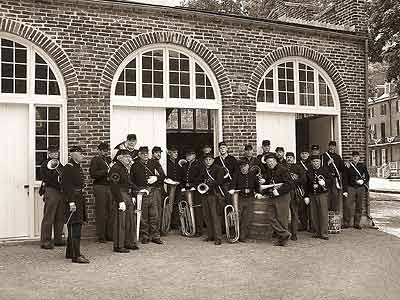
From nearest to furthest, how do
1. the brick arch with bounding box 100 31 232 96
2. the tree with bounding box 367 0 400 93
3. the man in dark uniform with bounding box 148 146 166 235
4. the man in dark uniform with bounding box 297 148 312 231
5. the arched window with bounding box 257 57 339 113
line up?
the man in dark uniform with bounding box 148 146 166 235, the brick arch with bounding box 100 31 232 96, the man in dark uniform with bounding box 297 148 312 231, the arched window with bounding box 257 57 339 113, the tree with bounding box 367 0 400 93

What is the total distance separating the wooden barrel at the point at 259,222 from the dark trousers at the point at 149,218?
6.27 feet

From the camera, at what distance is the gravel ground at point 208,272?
6156mm

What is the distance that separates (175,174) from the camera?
10.3 meters

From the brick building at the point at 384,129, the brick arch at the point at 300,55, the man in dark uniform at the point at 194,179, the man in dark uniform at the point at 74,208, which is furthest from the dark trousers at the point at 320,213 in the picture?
the brick building at the point at 384,129

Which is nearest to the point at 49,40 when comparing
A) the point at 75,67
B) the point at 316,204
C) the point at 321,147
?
the point at 75,67

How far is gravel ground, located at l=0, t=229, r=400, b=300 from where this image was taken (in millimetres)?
6156

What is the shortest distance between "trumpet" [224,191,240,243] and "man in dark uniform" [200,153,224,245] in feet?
0.59

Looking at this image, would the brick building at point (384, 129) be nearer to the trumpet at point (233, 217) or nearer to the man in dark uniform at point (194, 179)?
the man in dark uniform at point (194, 179)

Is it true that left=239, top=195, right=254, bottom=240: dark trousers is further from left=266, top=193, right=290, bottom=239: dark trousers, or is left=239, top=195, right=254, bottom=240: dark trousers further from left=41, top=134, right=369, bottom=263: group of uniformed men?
left=266, top=193, right=290, bottom=239: dark trousers

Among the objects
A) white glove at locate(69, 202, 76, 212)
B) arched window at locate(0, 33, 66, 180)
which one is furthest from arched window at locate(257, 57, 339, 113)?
white glove at locate(69, 202, 76, 212)

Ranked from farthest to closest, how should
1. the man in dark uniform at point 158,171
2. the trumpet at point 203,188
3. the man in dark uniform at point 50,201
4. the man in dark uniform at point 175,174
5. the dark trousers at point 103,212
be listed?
the man in dark uniform at point 175,174 → the man in dark uniform at point 158,171 → the trumpet at point 203,188 → the dark trousers at point 103,212 → the man in dark uniform at point 50,201

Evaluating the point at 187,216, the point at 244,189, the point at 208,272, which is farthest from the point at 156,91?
the point at 208,272

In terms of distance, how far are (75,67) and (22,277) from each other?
14.5 ft

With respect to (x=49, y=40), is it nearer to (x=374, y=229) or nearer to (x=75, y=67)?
(x=75, y=67)
